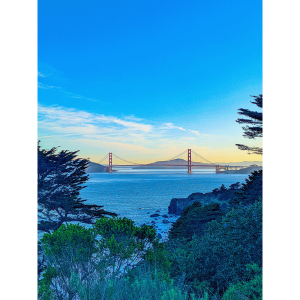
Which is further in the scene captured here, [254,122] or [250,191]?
[250,191]

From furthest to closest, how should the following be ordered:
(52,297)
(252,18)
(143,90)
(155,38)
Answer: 1. (143,90)
2. (155,38)
3. (252,18)
4. (52,297)

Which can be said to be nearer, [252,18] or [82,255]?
[82,255]

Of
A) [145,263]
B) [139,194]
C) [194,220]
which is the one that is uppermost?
[145,263]

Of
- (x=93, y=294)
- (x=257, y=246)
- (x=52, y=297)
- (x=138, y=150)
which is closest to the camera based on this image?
(x=93, y=294)

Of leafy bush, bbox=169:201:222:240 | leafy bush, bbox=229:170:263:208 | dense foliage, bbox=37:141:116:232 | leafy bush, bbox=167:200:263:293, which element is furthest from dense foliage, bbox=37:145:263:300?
leafy bush, bbox=229:170:263:208

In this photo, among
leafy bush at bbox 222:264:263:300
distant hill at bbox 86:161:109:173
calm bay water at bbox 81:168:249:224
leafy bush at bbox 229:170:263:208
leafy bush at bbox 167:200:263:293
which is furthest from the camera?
calm bay water at bbox 81:168:249:224

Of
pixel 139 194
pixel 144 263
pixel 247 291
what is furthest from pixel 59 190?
pixel 139 194

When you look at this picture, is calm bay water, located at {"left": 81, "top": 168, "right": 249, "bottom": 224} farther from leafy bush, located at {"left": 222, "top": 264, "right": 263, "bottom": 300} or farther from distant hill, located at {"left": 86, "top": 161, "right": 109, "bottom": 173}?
leafy bush, located at {"left": 222, "top": 264, "right": 263, "bottom": 300}

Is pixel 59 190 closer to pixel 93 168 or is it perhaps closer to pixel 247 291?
pixel 93 168

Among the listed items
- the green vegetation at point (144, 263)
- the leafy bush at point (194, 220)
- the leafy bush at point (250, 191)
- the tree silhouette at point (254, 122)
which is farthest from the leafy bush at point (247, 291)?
the tree silhouette at point (254, 122)
